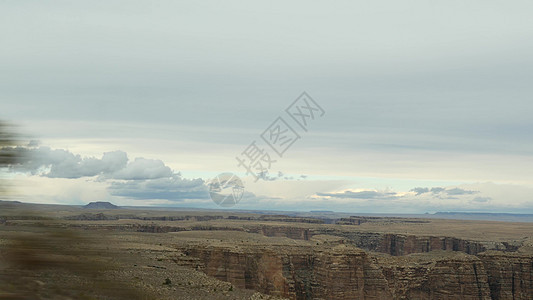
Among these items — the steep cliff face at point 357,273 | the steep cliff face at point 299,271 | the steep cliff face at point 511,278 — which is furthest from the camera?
the steep cliff face at point 511,278

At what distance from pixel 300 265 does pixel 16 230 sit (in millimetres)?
53065

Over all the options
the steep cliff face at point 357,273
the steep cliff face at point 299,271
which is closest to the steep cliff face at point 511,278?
the steep cliff face at point 357,273

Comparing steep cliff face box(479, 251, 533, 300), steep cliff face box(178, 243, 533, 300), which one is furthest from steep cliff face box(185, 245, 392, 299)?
steep cliff face box(479, 251, 533, 300)

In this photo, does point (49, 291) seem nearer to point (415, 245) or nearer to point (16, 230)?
point (16, 230)

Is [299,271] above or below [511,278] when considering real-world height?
above

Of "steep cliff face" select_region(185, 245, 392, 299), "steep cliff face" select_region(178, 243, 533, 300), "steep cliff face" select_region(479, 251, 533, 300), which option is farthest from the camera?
"steep cliff face" select_region(479, 251, 533, 300)

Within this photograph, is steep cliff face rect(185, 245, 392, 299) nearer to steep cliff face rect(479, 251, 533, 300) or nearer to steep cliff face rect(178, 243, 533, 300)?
steep cliff face rect(178, 243, 533, 300)

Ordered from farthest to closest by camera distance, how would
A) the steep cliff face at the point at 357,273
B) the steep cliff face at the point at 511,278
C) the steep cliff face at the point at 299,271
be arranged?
the steep cliff face at the point at 511,278, the steep cliff face at the point at 357,273, the steep cliff face at the point at 299,271

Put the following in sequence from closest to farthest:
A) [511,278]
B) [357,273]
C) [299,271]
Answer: [357,273], [299,271], [511,278]

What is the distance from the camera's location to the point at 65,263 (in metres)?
8.41

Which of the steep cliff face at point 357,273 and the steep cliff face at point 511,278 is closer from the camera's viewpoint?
the steep cliff face at point 357,273

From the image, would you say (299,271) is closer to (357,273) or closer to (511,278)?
(357,273)

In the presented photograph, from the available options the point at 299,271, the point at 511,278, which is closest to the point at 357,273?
the point at 299,271

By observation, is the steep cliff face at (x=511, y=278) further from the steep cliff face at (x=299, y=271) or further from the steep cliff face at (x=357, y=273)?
the steep cliff face at (x=299, y=271)
